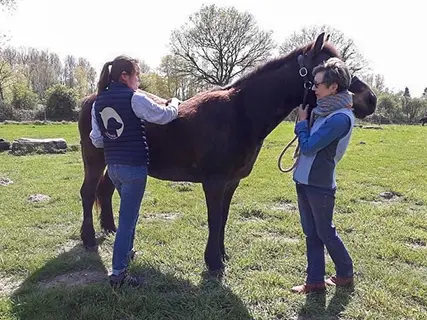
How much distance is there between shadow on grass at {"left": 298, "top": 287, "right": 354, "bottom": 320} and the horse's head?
158 centimetres

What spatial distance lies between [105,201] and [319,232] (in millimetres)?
2760

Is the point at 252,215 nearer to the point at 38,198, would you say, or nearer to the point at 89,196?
the point at 89,196

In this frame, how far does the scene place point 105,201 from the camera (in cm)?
491

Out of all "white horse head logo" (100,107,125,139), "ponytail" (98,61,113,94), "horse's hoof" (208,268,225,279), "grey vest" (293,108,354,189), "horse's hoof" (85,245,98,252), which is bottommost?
"horse's hoof" (85,245,98,252)

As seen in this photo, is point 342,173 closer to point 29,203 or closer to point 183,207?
point 183,207

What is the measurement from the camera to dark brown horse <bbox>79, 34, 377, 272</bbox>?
349 centimetres

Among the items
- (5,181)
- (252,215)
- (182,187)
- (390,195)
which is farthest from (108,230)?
(390,195)

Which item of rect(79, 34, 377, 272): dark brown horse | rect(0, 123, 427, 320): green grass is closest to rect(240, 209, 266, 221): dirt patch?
rect(0, 123, 427, 320): green grass

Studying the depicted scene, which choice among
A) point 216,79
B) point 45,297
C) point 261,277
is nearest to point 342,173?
point 261,277

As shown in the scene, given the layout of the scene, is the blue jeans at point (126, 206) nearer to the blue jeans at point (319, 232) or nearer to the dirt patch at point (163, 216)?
the blue jeans at point (319, 232)

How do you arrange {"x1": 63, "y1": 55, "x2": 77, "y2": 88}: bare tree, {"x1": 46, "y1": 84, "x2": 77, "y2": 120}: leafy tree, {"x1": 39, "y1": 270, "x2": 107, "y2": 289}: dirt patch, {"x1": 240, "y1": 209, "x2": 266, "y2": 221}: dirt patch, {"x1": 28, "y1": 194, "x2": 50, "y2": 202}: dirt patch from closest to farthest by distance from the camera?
{"x1": 39, "y1": 270, "x2": 107, "y2": 289}: dirt patch, {"x1": 240, "y1": 209, "x2": 266, "y2": 221}: dirt patch, {"x1": 28, "y1": 194, "x2": 50, "y2": 202}: dirt patch, {"x1": 46, "y1": 84, "x2": 77, "y2": 120}: leafy tree, {"x1": 63, "y1": 55, "x2": 77, "y2": 88}: bare tree

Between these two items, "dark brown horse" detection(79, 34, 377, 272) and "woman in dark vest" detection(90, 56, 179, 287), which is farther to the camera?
"dark brown horse" detection(79, 34, 377, 272)

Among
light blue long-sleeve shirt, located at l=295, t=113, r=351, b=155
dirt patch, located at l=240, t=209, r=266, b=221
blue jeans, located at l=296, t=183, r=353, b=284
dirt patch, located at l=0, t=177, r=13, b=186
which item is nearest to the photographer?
light blue long-sleeve shirt, located at l=295, t=113, r=351, b=155

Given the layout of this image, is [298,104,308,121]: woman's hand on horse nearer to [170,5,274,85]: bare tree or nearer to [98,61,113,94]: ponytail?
[98,61,113,94]: ponytail
